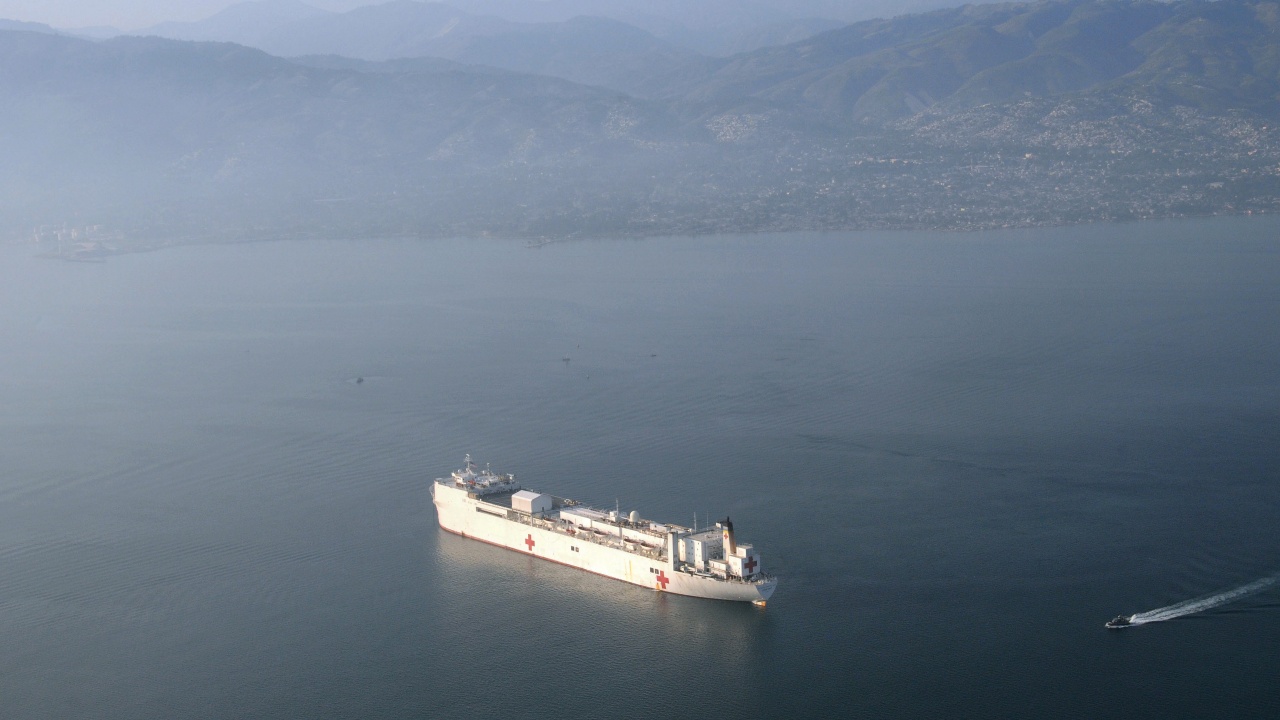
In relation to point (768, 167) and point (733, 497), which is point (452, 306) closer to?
point (733, 497)

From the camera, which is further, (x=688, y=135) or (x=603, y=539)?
(x=688, y=135)

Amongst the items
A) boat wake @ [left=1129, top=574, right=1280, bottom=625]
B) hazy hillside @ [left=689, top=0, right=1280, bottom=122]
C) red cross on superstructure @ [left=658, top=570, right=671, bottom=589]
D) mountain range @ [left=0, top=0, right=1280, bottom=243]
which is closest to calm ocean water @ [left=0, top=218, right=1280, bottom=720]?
boat wake @ [left=1129, top=574, right=1280, bottom=625]

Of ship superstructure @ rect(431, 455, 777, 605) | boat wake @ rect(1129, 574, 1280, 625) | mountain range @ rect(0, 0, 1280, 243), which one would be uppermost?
mountain range @ rect(0, 0, 1280, 243)

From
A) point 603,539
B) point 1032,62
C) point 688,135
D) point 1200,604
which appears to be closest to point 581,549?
point 603,539

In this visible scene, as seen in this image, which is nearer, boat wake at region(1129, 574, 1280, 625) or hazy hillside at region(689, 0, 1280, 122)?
boat wake at region(1129, 574, 1280, 625)

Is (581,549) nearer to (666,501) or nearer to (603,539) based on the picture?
(603,539)

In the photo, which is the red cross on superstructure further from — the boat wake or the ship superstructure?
the boat wake

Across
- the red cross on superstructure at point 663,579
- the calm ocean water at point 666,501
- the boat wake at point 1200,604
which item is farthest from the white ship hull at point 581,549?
the boat wake at point 1200,604

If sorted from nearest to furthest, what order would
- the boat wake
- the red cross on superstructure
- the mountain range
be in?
the boat wake
the red cross on superstructure
the mountain range
